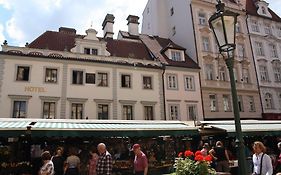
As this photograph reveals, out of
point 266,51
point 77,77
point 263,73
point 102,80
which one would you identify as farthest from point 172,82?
point 266,51

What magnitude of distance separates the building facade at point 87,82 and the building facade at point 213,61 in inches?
58.8

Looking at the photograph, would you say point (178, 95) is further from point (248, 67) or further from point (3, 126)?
point (3, 126)

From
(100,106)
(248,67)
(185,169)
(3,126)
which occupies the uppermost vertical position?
(248,67)

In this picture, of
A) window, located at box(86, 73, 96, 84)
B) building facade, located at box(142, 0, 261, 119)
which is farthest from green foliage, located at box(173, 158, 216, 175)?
building facade, located at box(142, 0, 261, 119)

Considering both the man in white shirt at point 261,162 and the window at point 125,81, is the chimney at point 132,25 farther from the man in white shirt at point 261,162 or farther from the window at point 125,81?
the man in white shirt at point 261,162

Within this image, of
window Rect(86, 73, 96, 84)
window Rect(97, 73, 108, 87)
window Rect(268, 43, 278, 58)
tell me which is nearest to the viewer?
window Rect(86, 73, 96, 84)

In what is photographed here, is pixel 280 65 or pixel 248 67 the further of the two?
pixel 280 65

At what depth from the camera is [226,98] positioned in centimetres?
2394

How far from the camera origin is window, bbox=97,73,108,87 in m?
19.5

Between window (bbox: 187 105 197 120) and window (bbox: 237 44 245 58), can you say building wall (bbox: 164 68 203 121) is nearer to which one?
window (bbox: 187 105 197 120)

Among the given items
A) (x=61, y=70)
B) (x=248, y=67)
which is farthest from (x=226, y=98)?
(x=61, y=70)

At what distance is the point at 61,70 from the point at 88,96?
2628 mm

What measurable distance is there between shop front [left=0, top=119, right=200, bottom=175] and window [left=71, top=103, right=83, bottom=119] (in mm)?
4228

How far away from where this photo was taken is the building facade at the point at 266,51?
26.0 meters
